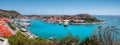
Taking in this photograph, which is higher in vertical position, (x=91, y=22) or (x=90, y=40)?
(x=90, y=40)

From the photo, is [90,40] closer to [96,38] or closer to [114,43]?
[96,38]

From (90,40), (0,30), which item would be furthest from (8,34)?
(90,40)

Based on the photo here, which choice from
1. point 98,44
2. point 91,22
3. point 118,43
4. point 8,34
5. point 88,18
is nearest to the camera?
point 118,43

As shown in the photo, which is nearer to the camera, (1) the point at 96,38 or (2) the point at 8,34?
(1) the point at 96,38

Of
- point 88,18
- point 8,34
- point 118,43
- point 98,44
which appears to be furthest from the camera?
point 88,18

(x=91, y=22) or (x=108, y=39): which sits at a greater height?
(x=108, y=39)

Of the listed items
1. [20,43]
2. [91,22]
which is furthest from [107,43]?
[91,22]

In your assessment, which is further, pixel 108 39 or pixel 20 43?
pixel 20 43

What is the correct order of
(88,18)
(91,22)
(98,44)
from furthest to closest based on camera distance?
(88,18), (91,22), (98,44)

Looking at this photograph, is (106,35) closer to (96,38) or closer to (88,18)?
(96,38)
